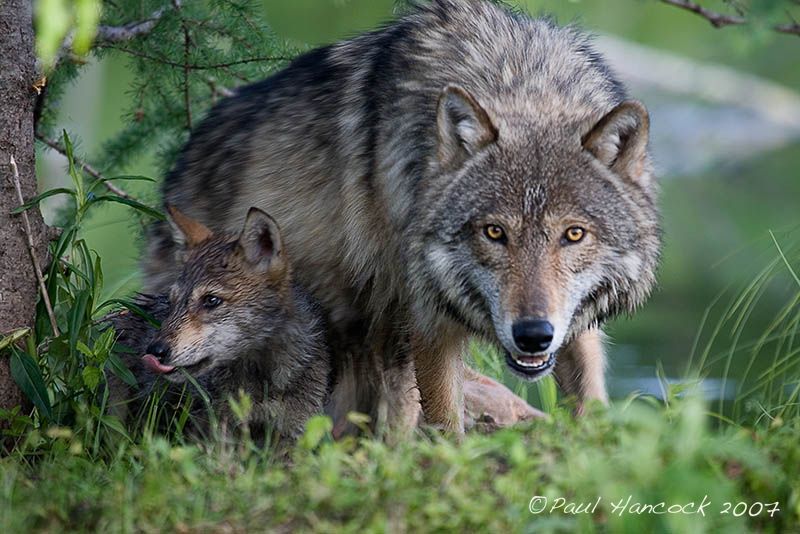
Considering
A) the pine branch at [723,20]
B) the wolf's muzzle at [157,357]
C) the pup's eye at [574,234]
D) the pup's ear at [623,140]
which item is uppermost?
the pine branch at [723,20]

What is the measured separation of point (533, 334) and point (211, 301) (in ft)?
4.78

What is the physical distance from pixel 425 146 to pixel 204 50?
184 cm

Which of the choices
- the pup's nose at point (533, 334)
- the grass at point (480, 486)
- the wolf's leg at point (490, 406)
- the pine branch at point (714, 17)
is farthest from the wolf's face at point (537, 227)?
the pine branch at point (714, 17)

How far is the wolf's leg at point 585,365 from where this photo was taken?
5570mm

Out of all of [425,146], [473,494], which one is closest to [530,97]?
[425,146]

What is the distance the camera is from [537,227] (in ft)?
14.8

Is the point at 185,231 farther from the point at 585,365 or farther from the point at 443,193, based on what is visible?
the point at 585,365

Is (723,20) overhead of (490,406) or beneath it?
overhead

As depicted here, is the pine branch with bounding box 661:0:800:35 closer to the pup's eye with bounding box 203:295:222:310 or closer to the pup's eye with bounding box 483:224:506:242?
the pup's eye with bounding box 483:224:506:242

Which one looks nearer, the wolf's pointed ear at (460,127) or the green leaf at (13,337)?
the green leaf at (13,337)

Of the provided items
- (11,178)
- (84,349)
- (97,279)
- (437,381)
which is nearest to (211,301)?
(97,279)

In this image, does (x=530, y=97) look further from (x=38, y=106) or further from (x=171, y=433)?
(x=38, y=106)

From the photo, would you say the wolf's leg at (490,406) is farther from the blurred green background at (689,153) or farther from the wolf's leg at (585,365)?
the blurred green background at (689,153)

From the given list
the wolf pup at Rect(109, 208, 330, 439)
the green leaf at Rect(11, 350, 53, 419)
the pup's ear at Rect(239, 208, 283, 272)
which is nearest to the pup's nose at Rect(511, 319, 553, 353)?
the wolf pup at Rect(109, 208, 330, 439)
